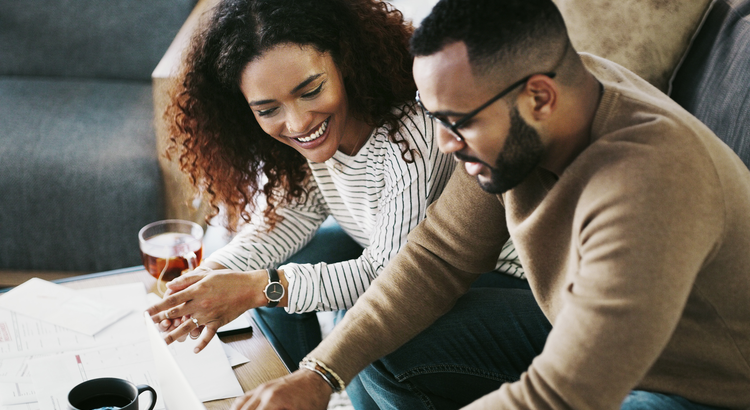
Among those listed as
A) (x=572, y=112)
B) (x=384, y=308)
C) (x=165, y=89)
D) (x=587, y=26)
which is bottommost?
(x=384, y=308)

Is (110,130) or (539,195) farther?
(110,130)

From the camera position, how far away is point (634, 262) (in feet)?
Answer: 2.29

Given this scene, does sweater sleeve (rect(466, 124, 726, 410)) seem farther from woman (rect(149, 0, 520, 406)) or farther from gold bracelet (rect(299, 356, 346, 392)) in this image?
woman (rect(149, 0, 520, 406))

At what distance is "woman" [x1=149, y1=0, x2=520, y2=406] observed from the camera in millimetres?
1164

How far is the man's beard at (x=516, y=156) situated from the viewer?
0.83 m

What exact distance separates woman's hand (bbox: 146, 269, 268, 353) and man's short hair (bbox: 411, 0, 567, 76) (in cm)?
58

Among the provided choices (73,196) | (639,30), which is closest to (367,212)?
(639,30)

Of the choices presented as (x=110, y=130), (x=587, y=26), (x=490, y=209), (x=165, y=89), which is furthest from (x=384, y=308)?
(x=110, y=130)

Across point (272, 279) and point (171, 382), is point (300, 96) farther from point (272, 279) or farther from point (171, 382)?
point (171, 382)

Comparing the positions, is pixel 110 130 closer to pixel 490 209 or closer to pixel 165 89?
pixel 165 89

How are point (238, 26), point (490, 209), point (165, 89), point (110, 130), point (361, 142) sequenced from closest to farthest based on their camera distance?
point (490, 209) < point (238, 26) < point (361, 142) < point (165, 89) < point (110, 130)

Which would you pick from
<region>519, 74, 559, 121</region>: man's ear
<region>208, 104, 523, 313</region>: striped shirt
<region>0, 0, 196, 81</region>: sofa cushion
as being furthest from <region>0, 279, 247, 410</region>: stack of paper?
<region>0, 0, 196, 81</region>: sofa cushion

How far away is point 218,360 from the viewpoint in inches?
41.7

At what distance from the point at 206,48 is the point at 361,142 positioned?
0.35 metres
